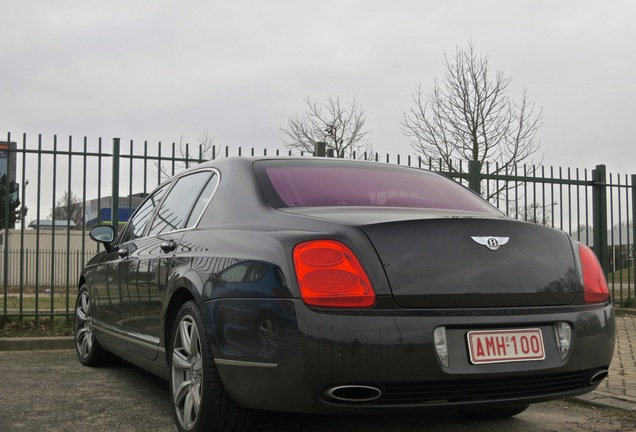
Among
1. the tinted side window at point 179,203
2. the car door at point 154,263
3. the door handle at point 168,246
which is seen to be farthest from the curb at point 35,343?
the door handle at point 168,246

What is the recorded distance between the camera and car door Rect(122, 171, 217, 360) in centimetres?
358

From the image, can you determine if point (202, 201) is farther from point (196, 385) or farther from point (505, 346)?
point (505, 346)

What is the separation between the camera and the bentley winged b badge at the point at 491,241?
2730 millimetres

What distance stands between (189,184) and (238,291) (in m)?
1.40

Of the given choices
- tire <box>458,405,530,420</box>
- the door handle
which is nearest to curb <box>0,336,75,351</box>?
the door handle

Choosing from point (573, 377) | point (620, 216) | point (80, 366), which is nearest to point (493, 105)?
point (620, 216)

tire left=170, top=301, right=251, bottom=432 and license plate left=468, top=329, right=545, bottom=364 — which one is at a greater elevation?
license plate left=468, top=329, right=545, bottom=364

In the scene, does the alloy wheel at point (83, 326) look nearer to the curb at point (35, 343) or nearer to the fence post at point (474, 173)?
the curb at point (35, 343)

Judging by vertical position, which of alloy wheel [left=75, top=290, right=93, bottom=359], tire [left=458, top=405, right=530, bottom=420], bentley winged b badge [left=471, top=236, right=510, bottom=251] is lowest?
tire [left=458, top=405, right=530, bottom=420]

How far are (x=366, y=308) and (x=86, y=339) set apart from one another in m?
3.61

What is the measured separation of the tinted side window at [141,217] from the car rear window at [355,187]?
1.34m

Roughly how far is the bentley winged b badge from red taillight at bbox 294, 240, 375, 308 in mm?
517

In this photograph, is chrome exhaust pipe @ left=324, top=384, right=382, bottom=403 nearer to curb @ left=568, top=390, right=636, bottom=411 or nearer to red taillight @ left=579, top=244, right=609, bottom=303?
red taillight @ left=579, top=244, right=609, bottom=303

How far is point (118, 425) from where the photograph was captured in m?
3.50
